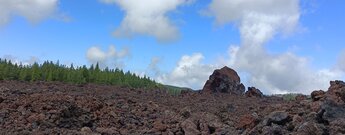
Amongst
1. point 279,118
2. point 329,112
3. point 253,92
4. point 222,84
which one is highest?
point 222,84

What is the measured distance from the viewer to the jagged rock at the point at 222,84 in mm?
28375

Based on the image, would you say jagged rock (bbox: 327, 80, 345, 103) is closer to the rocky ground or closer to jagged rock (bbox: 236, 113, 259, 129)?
the rocky ground

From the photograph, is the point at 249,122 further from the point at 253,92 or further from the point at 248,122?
the point at 253,92

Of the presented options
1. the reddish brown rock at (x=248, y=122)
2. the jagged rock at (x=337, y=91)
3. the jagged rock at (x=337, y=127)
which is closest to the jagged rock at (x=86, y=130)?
the reddish brown rock at (x=248, y=122)

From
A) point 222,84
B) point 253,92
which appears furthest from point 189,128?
point 222,84

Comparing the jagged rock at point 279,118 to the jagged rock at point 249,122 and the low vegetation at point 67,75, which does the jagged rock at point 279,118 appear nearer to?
the jagged rock at point 249,122

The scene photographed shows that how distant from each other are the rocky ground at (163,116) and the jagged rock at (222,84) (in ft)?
22.4

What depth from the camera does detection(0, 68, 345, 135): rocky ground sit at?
11.9 meters

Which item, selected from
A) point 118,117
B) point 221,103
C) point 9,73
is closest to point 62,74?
point 9,73

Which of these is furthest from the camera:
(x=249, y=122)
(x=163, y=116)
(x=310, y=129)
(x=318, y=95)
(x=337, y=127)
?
(x=163, y=116)

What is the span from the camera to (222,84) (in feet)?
93.1

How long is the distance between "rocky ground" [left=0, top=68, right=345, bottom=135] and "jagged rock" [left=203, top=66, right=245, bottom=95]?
6.83m

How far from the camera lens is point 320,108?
12211 millimetres

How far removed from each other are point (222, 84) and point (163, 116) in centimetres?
1161
